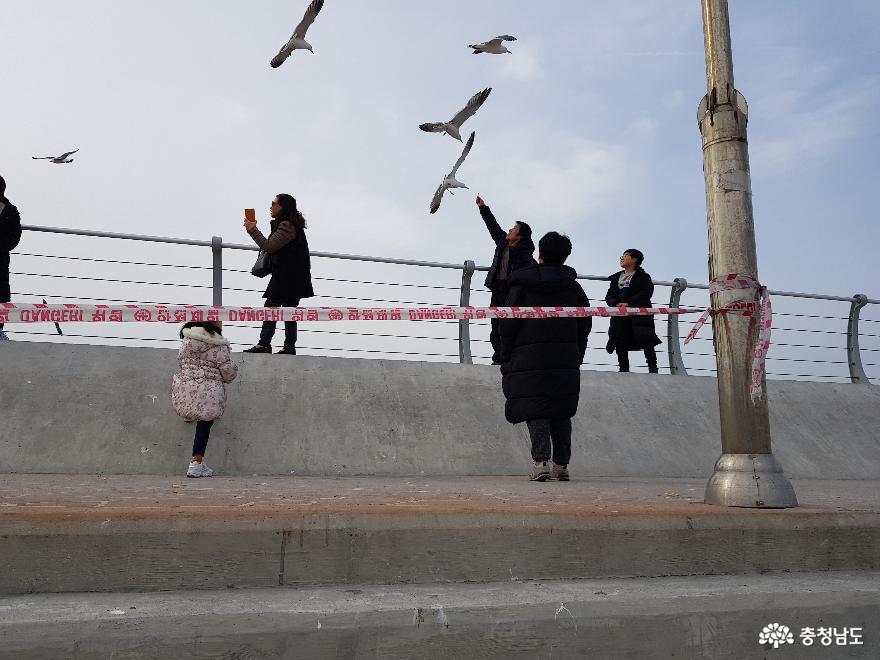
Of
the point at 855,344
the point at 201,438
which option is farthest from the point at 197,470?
the point at 855,344

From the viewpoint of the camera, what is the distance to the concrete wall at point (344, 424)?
6.50m

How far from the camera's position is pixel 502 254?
827cm

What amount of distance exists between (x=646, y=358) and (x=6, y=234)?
671 cm

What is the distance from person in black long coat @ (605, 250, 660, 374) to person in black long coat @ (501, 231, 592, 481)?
3.11 meters

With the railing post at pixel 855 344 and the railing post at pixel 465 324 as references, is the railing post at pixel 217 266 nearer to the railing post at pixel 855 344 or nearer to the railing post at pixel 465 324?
the railing post at pixel 465 324

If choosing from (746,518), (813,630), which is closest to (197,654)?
(813,630)

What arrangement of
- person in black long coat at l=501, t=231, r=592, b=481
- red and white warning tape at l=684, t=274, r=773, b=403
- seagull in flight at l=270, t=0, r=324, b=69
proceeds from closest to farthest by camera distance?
red and white warning tape at l=684, t=274, r=773, b=403, person in black long coat at l=501, t=231, r=592, b=481, seagull in flight at l=270, t=0, r=324, b=69

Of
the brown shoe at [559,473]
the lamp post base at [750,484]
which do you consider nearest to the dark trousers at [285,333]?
the brown shoe at [559,473]

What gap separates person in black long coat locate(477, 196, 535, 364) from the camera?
761cm

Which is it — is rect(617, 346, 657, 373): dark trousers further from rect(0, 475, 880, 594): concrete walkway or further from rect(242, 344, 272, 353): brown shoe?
rect(0, 475, 880, 594): concrete walkway

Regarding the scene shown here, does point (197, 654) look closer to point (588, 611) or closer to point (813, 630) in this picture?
point (588, 611)

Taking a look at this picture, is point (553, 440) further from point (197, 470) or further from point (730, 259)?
point (197, 470)

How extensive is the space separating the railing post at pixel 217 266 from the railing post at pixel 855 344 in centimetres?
775

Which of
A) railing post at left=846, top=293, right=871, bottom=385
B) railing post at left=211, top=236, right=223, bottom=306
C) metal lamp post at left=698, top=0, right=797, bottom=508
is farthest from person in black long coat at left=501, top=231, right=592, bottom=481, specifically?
railing post at left=846, top=293, right=871, bottom=385
